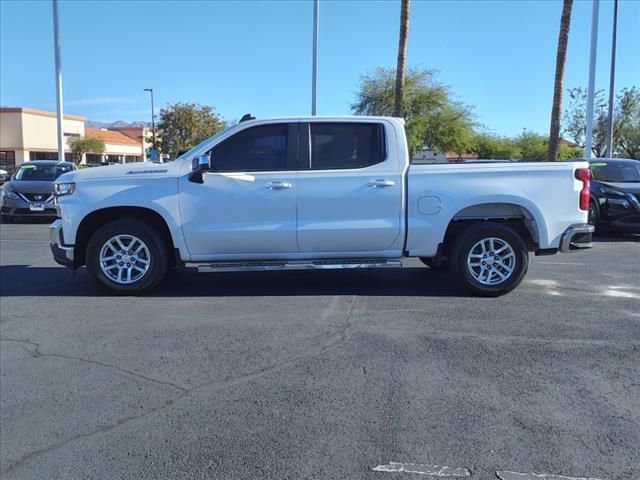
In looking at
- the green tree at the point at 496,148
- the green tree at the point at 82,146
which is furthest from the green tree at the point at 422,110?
the green tree at the point at 82,146

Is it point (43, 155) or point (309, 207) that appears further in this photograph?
point (43, 155)

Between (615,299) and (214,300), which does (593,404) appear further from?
(214,300)

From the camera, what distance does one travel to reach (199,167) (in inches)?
265

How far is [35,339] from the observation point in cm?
550

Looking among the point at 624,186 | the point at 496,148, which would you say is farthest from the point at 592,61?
the point at 496,148

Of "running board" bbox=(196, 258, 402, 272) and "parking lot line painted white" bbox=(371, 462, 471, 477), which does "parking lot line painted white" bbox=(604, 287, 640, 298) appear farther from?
"parking lot line painted white" bbox=(371, 462, 471, 477)

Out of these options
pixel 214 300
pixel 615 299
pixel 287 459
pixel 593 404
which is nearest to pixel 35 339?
pixel 214 300

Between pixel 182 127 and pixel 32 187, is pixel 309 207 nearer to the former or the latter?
pixel 32 187

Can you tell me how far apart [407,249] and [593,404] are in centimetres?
326

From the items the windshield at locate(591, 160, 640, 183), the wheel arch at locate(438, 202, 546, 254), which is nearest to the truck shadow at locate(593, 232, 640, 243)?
the windshield at locate(591, 160, 640, 183)

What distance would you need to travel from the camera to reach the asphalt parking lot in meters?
3.38

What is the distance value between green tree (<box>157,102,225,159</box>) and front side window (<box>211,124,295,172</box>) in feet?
163

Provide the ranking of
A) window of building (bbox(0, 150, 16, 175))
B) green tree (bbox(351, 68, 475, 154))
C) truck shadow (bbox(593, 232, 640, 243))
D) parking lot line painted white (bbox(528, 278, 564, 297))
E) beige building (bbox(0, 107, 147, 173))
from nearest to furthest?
1. parking lot line painted white (bbox(528, 278, 564, 297))
2. truck shadow (bbox(593, 232, 640, 243))
3. green tree (bbox(351, 68, 475, 154))
4. beige building (bbox(0, 107, 147, 173))
5. window of building (bbox(0, 150, 16, 175))

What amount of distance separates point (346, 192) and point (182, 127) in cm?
5154
